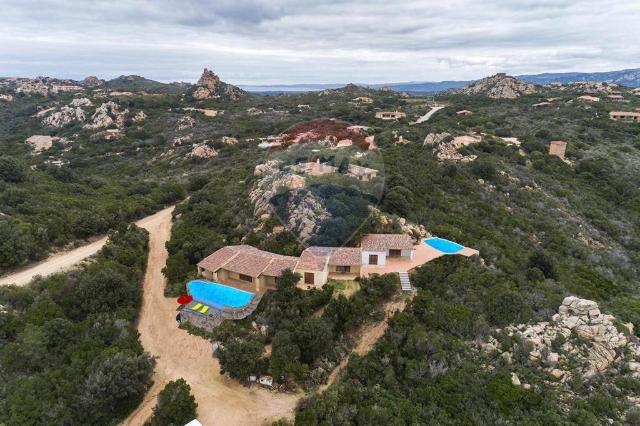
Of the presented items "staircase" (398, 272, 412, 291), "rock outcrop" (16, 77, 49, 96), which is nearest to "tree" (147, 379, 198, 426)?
"staircase" (398, 272, 412, 291)

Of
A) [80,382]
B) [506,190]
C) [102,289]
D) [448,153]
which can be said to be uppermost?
[448,153]

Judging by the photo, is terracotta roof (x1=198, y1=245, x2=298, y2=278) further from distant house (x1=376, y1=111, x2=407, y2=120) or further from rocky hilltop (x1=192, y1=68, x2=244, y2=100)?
rocky hilltop (x1=192, y1=68, x2=244, y2=100)

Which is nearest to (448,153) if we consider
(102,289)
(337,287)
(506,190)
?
(506,190)

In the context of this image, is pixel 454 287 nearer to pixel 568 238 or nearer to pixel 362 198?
pixel 362 198

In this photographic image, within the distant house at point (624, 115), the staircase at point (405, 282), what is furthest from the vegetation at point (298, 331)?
the distant house at point (624, 115)

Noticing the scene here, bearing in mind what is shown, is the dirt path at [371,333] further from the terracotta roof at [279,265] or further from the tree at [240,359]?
the terracotta roof at [279,265]
